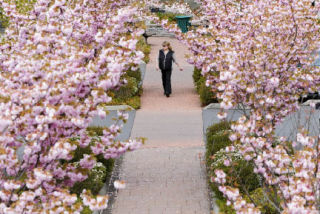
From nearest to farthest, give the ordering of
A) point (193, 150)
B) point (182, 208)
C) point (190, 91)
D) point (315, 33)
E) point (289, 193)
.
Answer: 1. point (289, 193)
2. point (182, 208)
3. point (315, 33)
4. point (193, 150)
5. point (190, 91)

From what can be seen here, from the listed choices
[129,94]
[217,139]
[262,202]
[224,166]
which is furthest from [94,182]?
[129,94]

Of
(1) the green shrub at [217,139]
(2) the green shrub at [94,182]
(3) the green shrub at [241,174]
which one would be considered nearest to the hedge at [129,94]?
(1) the green shrub at [217,139]

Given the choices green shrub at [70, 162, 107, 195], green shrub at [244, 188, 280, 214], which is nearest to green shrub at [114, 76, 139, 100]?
green shrub at [70, 162, 107, 195]

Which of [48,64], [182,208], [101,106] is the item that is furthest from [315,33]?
[48,64]

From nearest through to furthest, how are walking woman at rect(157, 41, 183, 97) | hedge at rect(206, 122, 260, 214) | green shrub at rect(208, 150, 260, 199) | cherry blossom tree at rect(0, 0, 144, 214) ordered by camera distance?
cherry blossom tree at rect(0, 0, 144, 214) → hedge at rect(206, 122, 260, 214) → green shrub at rect(208, 150, 260, 199) → walking woman at rect(157, 41, 183, 97)

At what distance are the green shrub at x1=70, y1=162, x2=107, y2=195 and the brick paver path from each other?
1.37 ft

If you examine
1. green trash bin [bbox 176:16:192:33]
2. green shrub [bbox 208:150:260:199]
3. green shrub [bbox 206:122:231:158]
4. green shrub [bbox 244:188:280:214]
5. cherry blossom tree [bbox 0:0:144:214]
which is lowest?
green trash bin [bbox 176:16:192:33]

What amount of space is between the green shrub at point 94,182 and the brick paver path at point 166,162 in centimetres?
42

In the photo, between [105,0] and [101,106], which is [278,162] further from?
[105,0]

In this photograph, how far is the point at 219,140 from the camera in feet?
38.2

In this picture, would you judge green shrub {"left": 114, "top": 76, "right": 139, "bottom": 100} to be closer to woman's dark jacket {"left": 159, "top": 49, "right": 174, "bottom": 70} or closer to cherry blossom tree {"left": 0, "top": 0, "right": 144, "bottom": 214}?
woman's dark jacket {"left": 159, "top": 49, "right": 174, "bottom": 70}

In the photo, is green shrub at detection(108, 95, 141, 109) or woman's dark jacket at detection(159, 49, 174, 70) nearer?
green shrub at detection(108, 95, 141, 109)

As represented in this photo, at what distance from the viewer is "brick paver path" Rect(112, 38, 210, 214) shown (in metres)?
9.52

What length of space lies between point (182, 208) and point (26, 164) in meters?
3.33
